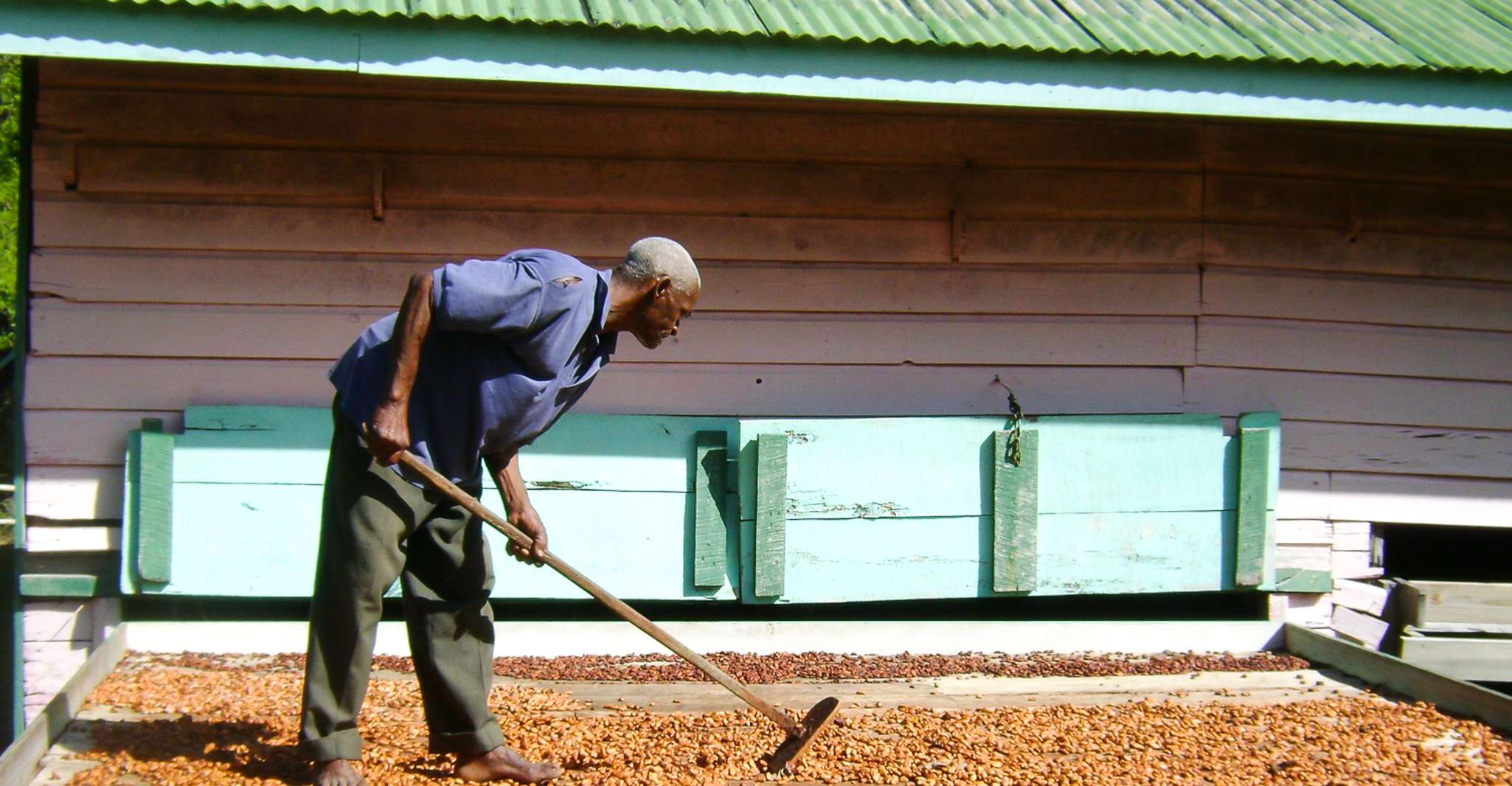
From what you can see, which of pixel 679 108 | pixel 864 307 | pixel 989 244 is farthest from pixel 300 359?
pixel 989 244

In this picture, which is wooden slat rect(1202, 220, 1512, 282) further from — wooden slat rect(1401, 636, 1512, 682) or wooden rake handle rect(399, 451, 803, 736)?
wooden rake handle rect(399, 451, 803, 736)

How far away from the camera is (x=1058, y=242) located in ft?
17.9

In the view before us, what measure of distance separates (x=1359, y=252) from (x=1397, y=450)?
868mm

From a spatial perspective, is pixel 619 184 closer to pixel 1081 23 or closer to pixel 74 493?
pixel 1081 23

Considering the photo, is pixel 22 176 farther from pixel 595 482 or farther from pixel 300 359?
pixel 595 482

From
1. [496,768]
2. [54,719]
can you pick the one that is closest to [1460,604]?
[496,768]

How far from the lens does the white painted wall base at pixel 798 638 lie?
4793 millimetres

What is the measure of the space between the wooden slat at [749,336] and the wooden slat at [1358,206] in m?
0.56

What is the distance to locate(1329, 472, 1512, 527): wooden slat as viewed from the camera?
5.72m

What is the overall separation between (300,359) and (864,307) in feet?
7.17

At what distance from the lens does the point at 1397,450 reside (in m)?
5.72

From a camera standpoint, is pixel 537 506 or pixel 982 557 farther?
pixel 982 557

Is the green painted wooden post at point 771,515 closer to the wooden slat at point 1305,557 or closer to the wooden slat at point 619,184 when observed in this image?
the wooden slat at point 619,184

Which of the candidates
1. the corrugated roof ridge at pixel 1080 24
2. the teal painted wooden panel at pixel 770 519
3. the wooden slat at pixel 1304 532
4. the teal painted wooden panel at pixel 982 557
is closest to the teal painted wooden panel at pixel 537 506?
the teal painted wooden panel at pixel 770 519
